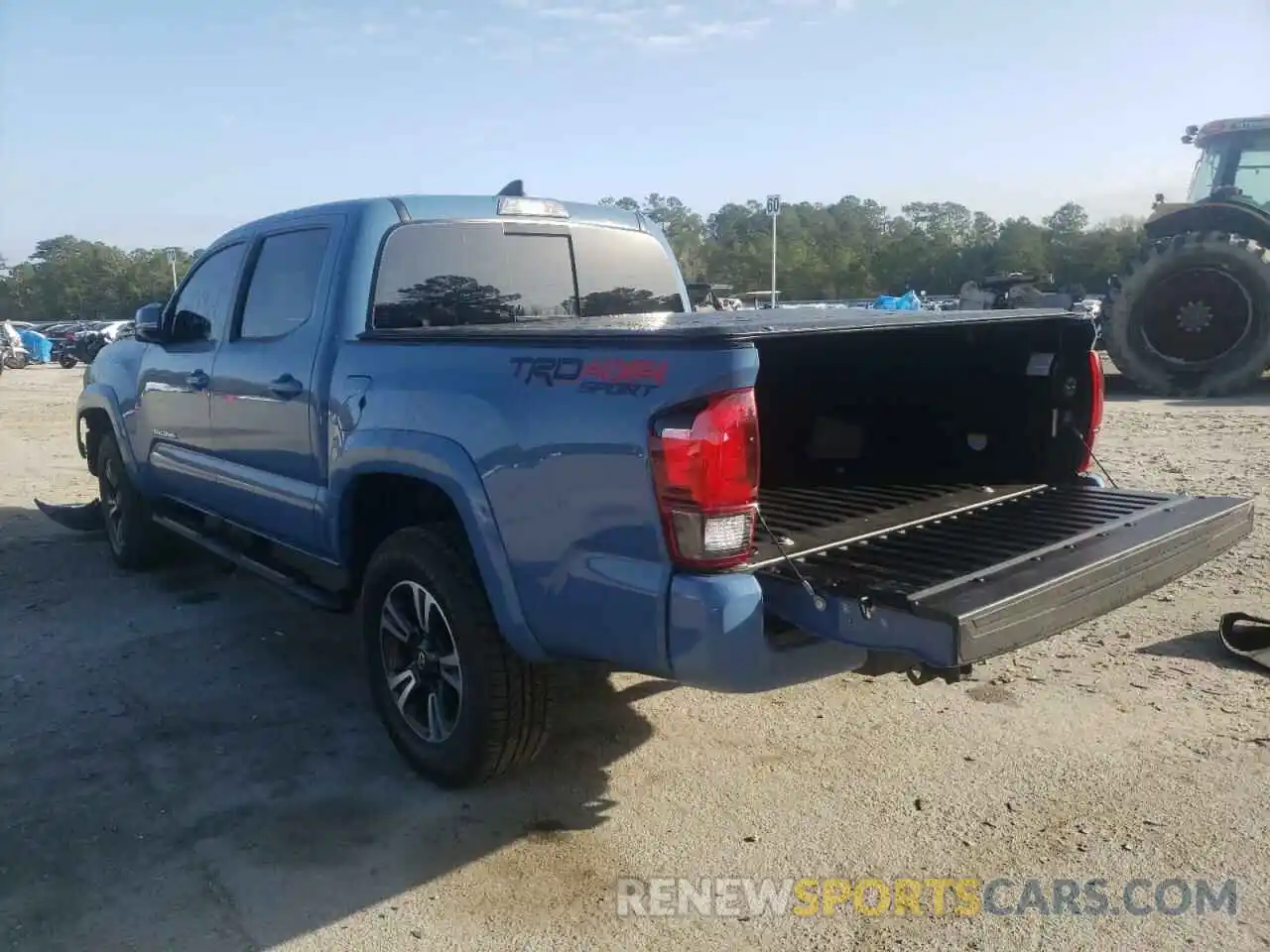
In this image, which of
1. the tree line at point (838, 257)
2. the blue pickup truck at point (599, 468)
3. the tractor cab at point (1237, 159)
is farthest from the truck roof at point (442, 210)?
the tree line at point (838, 257)

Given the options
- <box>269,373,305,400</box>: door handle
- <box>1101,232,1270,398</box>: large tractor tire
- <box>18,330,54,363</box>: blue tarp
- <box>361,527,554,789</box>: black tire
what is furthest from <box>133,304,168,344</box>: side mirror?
<box>18,330,54,363</box>: blue tarp

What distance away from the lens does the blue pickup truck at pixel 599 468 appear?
2.62 metres

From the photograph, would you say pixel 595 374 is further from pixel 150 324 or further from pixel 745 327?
pixel 150 324

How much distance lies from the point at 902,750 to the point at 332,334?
8.89 feet

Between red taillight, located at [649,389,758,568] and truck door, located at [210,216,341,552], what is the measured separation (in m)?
1.89

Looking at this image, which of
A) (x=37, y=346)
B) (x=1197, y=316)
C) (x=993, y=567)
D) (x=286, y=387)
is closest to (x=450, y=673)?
(x=286, y=387)

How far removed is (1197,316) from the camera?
45.4 ft

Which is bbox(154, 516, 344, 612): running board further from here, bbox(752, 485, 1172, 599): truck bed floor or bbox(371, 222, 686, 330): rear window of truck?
bbox(752, 485, 1172, 599): truck bed floor

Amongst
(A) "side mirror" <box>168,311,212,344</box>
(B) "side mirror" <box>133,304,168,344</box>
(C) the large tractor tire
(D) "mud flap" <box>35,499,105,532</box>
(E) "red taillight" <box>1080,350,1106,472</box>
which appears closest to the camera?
(E) "red taillight" <box>1080,350,1106,472</box>

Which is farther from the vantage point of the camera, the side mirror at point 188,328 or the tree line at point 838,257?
the tree line at point 838,257

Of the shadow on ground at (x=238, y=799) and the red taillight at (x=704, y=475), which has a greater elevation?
the red taillight at (x=704, y=475)

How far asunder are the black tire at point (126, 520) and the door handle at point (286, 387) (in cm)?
254

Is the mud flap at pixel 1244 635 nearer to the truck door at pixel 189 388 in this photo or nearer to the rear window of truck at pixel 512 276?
the rear window of truck at pixel 512 276

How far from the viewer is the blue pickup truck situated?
2615mm
